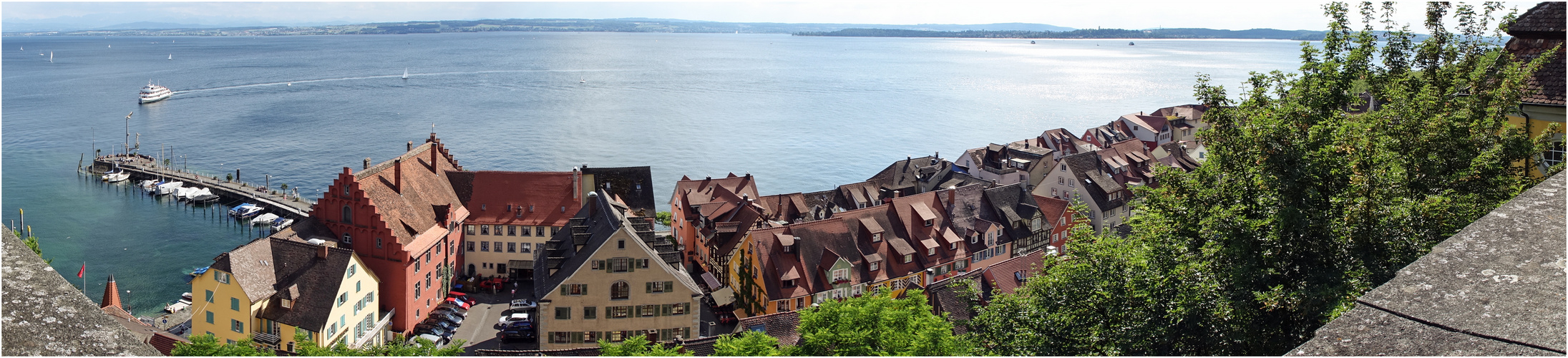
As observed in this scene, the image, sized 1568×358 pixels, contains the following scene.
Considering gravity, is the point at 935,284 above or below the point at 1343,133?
below

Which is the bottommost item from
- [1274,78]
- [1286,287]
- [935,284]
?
[935,284]

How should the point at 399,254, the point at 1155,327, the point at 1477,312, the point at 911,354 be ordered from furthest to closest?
1. the point at 399,254
2. the point at 911,354
3. the point at 1155,327
4. the point at 1477,312

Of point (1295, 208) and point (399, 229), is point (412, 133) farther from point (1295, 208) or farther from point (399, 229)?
point (1295, 208)

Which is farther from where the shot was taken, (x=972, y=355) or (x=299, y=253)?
(x=299, y=253)

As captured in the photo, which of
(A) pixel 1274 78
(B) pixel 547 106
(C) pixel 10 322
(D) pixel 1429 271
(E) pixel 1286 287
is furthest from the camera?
(B) pixel 547 106

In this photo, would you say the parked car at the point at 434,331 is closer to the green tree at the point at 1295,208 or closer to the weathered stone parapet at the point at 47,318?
the green tree at the point at 1295,208

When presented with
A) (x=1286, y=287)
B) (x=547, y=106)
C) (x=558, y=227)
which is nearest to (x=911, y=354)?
(x=1286, y=287)

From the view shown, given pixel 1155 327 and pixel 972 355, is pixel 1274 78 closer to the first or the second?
pixel 1155 327
